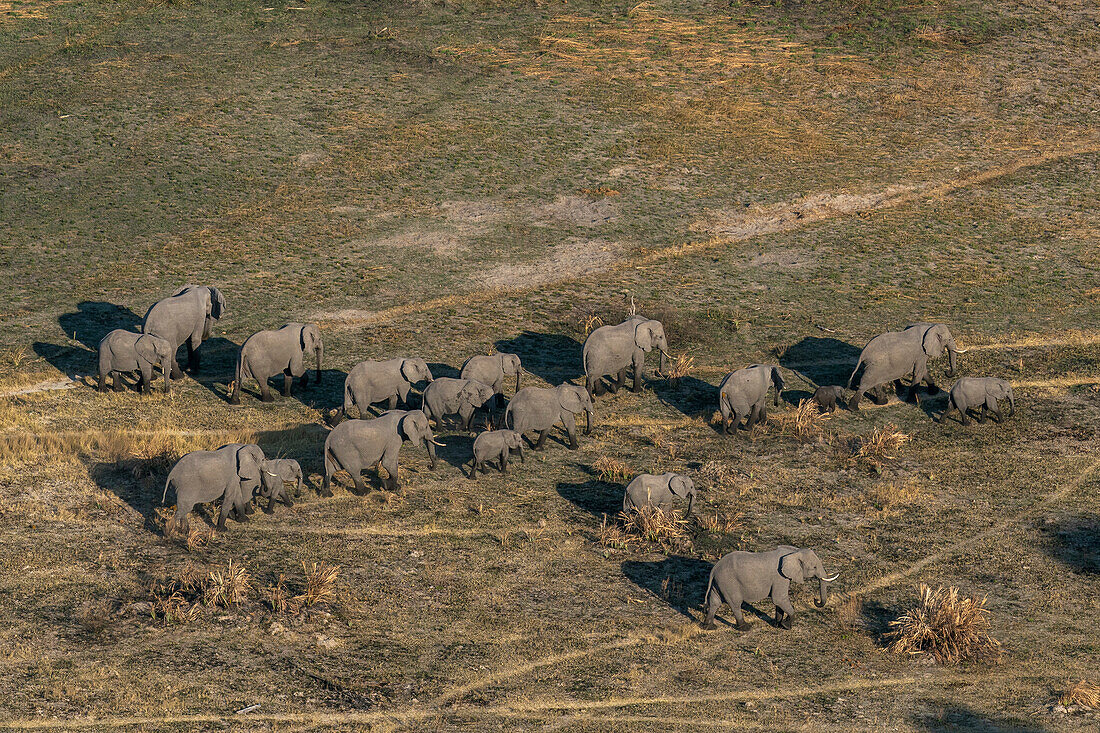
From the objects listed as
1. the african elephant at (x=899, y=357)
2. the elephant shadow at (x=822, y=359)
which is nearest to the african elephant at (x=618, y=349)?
the elephant shadow at (x=822, y=359)

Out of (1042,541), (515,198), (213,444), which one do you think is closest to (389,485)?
(213,444)

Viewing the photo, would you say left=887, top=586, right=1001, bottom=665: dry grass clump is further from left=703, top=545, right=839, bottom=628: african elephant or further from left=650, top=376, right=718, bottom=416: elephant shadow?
left=650, top=376, right=718, bottom=416: elephant shadow

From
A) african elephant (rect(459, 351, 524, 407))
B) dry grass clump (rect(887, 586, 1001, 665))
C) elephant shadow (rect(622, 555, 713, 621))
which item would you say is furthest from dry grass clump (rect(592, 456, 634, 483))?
dry grass clump (rect(887, 586, 1001, 665))

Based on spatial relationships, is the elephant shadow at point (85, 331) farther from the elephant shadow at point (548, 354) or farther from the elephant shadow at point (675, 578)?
the elephant shadow at point (675, 578)

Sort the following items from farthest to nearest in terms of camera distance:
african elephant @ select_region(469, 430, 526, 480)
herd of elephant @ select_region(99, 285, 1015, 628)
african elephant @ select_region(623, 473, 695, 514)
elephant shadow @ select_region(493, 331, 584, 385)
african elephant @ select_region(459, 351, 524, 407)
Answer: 1. elephant shadow @ select_region(493, 331, 584, 385)
2. african elephant @ select_region(459, 351, 524, 407)
3. african elephant @ select_region(469, 430, 526, 480)
4. african elephant @ select_region(623, 473, 695, 514)
5. herd of elephant @ select_region(99, 285, 1015, 628)

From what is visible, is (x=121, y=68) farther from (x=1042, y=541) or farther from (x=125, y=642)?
(x=1042, y=541)

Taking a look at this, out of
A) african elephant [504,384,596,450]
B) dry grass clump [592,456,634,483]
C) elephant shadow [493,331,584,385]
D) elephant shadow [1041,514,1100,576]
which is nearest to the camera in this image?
elephant shadow [1041,514,1100,576]

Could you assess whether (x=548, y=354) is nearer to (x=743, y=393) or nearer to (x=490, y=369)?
(x=490, y=369)
